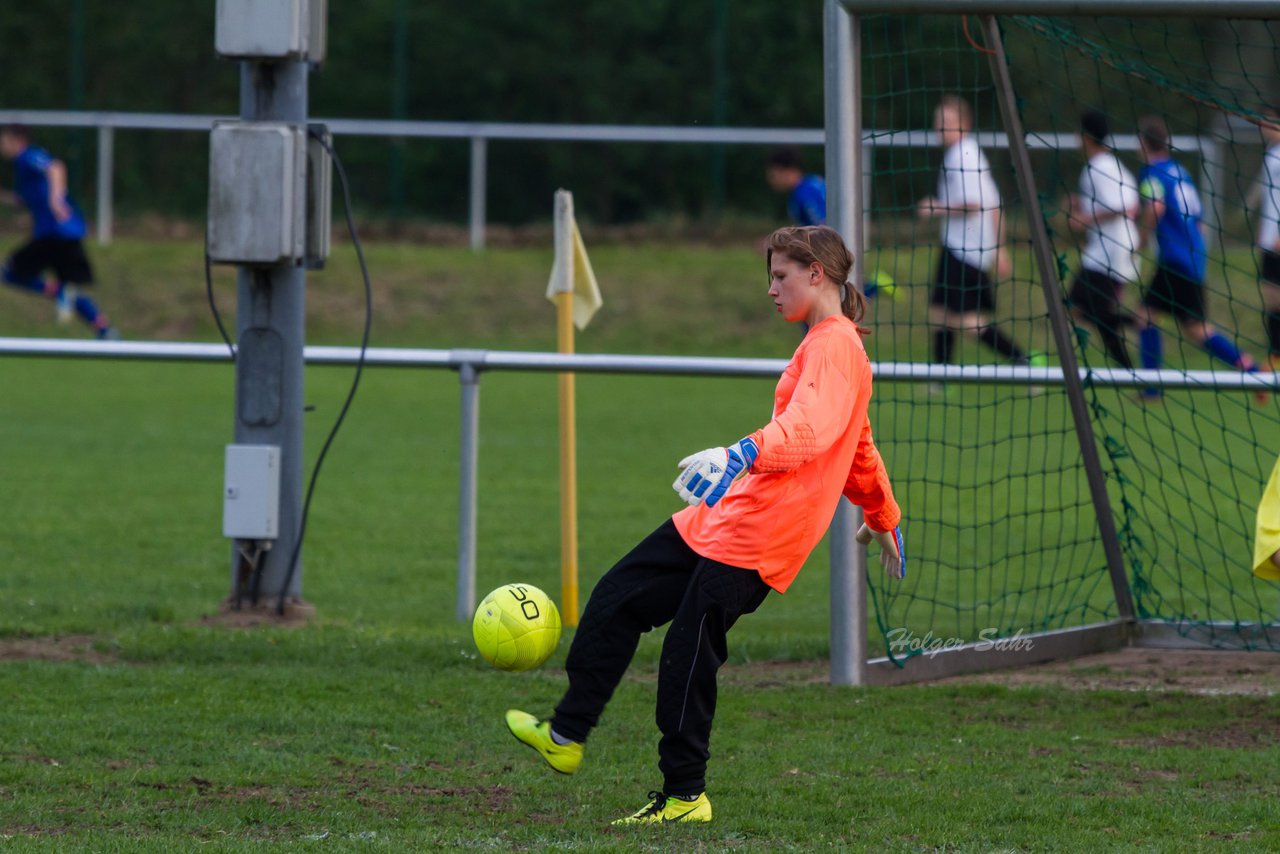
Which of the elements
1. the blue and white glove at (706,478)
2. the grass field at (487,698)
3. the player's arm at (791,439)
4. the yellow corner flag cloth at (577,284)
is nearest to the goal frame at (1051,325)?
the grass field at (487,698)

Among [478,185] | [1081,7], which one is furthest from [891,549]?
[478,185]

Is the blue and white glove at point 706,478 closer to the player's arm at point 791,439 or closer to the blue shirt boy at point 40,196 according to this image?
the player's arm at point 791,439

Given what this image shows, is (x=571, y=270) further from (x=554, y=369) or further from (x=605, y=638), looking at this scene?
(x=605, y=638)

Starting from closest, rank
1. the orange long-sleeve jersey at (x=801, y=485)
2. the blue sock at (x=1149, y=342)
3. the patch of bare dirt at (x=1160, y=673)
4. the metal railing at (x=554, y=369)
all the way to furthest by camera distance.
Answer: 1. the orange long-sleeve jersey at (x=801, y=485)
2. the patch of bare dirt at (x=1160, y=673)
3. the metal railing at (x=554, y=369)
4. the blue sock at (x=1149, y=342)

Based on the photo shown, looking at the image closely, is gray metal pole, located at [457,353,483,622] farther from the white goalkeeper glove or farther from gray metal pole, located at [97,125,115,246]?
gray metal pole, located at [97,125,115,246]

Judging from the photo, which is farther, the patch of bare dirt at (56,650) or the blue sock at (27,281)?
the blue sock at (27,281)

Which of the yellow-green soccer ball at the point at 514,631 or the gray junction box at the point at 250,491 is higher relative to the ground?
the gray junction box at the point at 250,491

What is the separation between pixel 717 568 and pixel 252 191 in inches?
120

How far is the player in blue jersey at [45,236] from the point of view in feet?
55.7

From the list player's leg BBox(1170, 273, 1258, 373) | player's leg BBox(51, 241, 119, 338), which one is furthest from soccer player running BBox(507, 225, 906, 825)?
player's leg BBox(51, 241, 119, 338)

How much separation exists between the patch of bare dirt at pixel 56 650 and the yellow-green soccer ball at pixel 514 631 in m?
2.18

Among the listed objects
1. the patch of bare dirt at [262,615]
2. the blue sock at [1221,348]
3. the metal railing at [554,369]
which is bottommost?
the patch of bare dirt at [262,615]

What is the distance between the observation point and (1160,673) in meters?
6.40

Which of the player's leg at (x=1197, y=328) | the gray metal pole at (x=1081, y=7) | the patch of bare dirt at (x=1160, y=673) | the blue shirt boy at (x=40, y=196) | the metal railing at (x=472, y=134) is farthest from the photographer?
the metal railing at (x=472, y=134)
